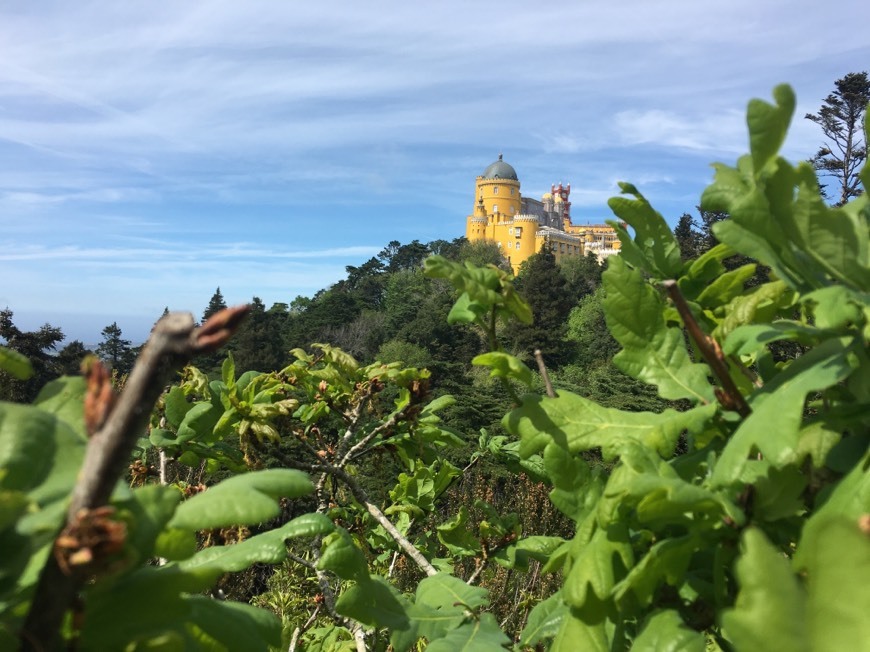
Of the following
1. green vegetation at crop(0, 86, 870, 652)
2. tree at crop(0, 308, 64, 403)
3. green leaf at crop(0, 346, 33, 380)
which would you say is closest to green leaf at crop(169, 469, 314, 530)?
green vegetation at crop(0, 86, 870, 652)

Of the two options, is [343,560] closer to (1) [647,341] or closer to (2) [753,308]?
(1) [647,341]

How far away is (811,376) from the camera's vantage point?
0.86 m

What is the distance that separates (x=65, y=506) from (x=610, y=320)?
877 millimetres

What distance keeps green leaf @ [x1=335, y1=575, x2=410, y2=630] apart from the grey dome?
80.5 meters

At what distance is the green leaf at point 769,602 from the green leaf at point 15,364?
79 cm

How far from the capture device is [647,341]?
118 cm

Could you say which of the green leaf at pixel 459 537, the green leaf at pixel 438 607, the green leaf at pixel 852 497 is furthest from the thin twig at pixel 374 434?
the green leaf at pixel 852 497

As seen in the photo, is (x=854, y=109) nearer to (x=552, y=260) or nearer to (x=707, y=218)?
(x=707, y=218)

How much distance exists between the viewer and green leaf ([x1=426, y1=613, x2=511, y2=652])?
1215 millimetres

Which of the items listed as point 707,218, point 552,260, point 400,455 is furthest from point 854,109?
point 400,455

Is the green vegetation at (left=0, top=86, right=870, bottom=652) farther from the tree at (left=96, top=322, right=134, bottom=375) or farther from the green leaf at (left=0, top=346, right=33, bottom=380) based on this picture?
the tree at (left=96, top=322, right=134, bottom=375)

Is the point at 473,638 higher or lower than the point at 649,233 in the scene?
lower

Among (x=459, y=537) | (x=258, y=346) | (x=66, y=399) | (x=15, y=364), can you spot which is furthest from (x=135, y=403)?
(x=258, y=346)

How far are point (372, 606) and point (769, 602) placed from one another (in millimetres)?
908
